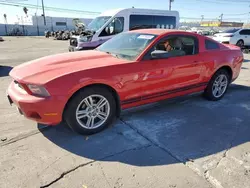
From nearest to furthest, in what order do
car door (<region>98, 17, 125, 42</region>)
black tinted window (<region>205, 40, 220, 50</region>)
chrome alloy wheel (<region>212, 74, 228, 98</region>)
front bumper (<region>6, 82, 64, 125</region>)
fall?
front bumper (<region>6, 82, 64, 125</region>), black tinted window (<region>205, 40, 220, 50</region>), chrome alloy wheel (<region>212, 74, 228, 98</region>), car door (<region>98, 17, 125, 42</region>)

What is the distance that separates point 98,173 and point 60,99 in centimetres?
106

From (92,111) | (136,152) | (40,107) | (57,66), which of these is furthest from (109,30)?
(136,152)

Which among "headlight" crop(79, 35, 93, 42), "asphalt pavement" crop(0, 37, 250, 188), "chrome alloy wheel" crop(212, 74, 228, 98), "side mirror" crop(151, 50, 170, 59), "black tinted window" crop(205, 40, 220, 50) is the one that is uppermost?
"headlight" crop(79, 35, 93, 42)

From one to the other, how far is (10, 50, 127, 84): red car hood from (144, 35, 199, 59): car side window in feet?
3.37

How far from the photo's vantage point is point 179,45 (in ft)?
13.8

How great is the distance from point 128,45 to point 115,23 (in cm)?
626

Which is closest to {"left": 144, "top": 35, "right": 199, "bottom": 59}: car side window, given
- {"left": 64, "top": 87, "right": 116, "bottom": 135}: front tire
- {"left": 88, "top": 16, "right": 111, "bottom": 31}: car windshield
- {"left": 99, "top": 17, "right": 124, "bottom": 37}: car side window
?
{"left": 64, "top": 87, "right": 116, "bottom": 135}: front tire

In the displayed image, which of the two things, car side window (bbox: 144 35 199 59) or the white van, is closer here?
car side window (bbox: 144 35 199 59)

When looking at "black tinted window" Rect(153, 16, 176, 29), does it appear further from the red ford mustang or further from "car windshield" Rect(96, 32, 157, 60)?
"car windshield" Rect(96, 32, 157, 60)

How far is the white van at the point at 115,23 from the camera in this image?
9.34 m

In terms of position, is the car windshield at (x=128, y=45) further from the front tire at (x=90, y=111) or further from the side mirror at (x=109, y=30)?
the side mirror at (x=109, y=30)

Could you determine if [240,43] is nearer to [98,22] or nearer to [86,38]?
[98,22]

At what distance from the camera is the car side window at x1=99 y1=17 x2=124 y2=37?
31.5 ft

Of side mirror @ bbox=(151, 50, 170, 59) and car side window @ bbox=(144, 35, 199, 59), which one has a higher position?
Answer: car side window @ bbox=(144, 35, 199, 59)
